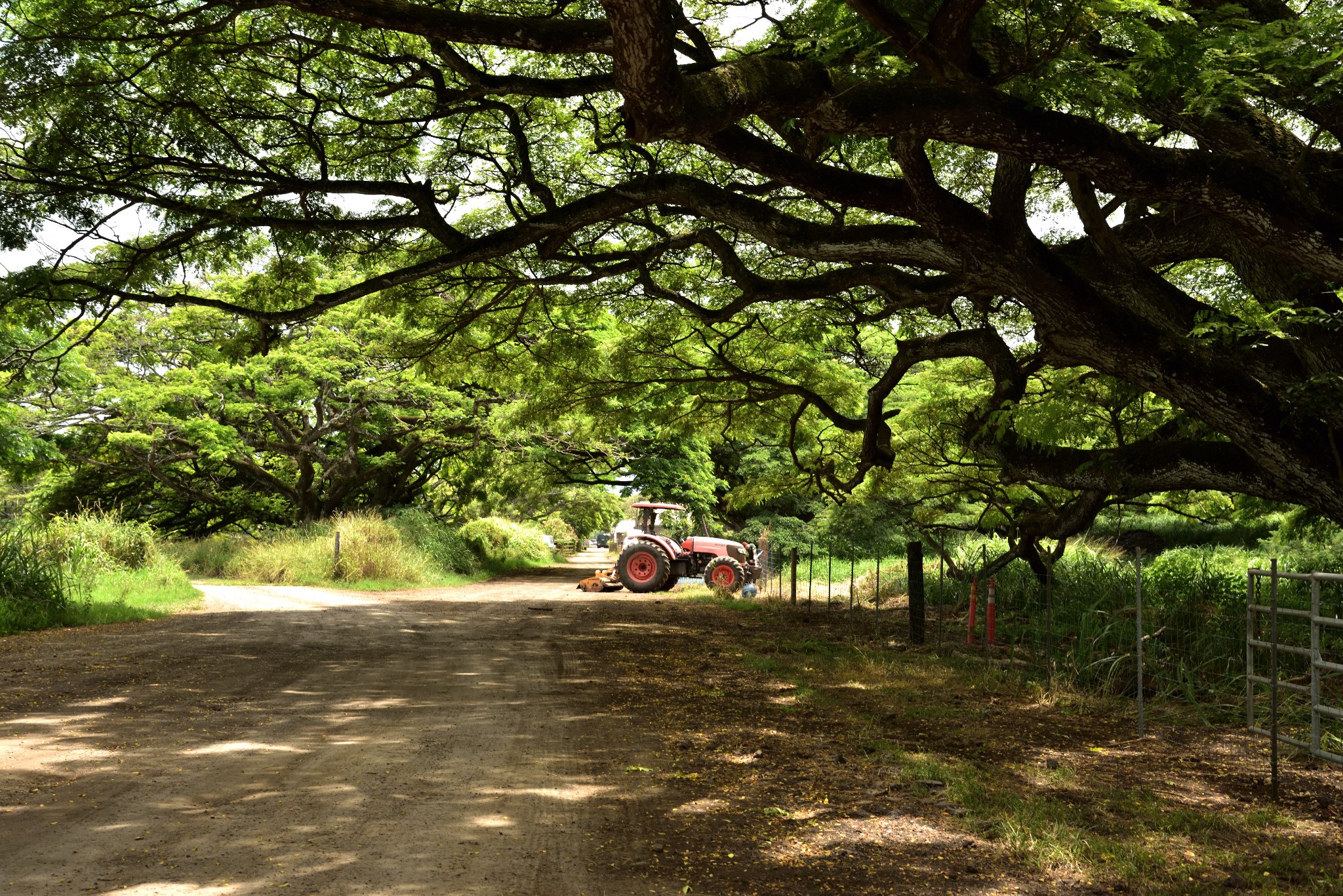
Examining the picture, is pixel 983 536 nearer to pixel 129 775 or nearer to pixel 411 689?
pixel 411 689

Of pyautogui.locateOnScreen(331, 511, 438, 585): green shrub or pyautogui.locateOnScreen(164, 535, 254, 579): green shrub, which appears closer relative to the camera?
pyautogui.locateOnScreen(331, 511, 438, 585): green shrub

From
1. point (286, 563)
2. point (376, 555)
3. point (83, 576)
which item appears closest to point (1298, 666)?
point (83, 576)

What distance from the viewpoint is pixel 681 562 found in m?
24.6

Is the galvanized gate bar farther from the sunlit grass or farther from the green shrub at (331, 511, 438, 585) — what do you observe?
the green shrub at (331, 511, 438, 585)

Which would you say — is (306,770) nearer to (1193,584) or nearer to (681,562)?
(1193,584)

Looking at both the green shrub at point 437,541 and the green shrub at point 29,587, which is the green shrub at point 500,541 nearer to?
the green shrub at point 437,541

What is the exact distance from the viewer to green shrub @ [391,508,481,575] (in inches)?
1080

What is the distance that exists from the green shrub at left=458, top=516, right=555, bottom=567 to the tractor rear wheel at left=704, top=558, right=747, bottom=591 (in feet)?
37.0

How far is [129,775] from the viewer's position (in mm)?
5617

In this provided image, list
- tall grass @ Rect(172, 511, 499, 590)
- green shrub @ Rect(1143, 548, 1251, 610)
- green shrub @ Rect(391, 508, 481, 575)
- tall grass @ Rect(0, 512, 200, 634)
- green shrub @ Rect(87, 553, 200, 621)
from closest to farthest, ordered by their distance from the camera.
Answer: green shrub @ Rect(1143, 548, 1251, 610), tall grass @ Rect(0, 512, 200, 634), green shrub @ Rect(87, 553, 200, 621), tall grass @ Rect(172, 511, 499, 590), green shrub @ Rect(391, 508, 481, 575)

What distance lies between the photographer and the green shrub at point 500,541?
32.7 metres

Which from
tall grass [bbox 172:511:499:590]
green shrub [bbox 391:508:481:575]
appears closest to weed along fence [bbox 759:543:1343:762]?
tall grass [bbox 172:511:499:590]

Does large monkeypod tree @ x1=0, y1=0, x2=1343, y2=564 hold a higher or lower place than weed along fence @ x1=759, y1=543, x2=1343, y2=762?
higher

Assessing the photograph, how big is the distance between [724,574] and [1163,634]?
12574mm
